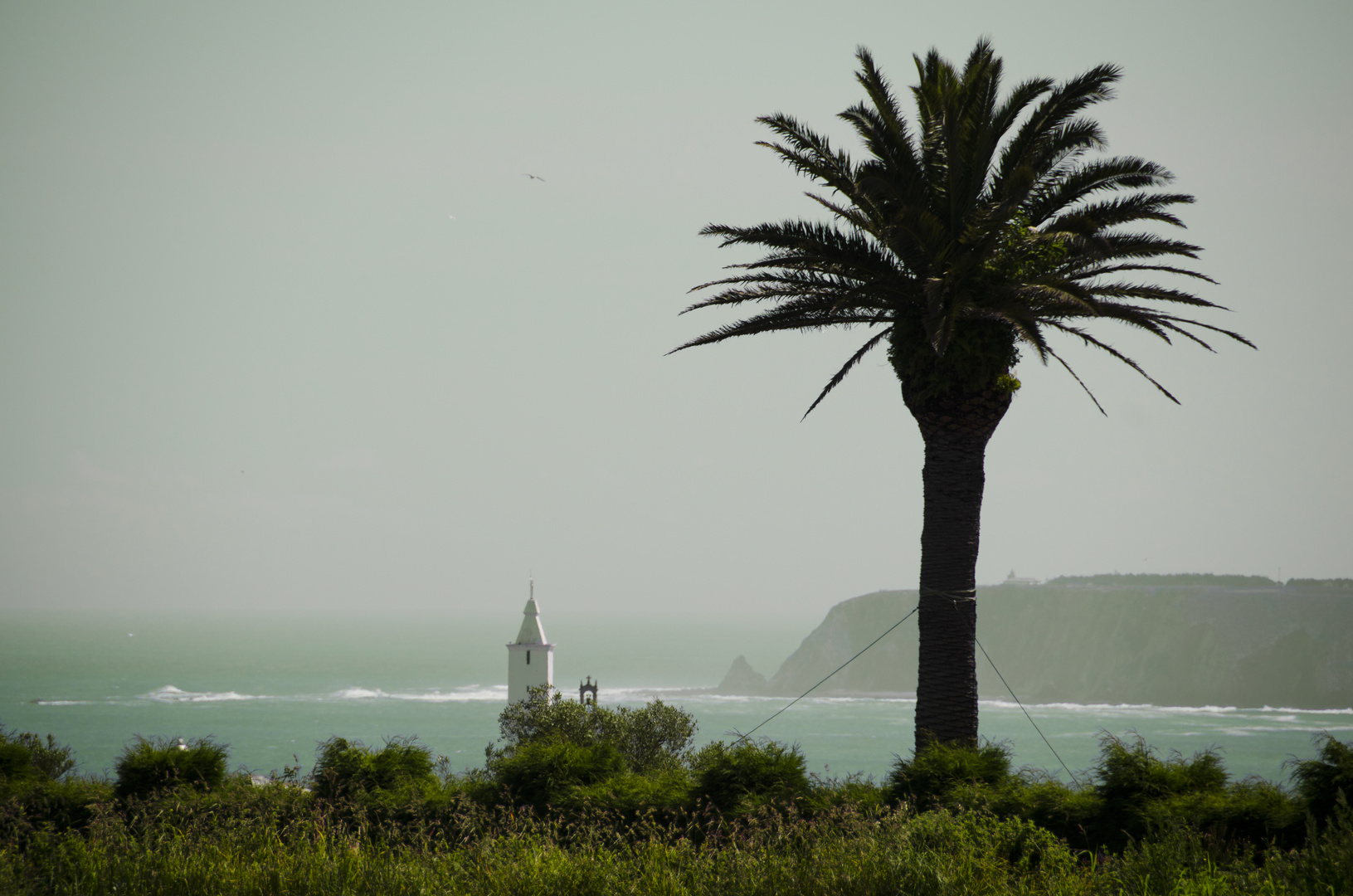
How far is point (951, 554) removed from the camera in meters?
13.3

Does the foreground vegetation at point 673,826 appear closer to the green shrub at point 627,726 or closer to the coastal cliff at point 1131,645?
the green shrub at point 627,726

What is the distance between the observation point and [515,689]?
44.4 metres

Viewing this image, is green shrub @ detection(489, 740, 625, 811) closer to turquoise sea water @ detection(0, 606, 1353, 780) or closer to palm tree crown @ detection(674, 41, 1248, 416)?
palm tree crown @ detection(674, 41, 1248, 416)

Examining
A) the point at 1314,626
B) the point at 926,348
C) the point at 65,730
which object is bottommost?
the point at 65,730

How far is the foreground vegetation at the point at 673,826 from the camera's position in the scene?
679 centimetres

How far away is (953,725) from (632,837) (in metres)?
5.36

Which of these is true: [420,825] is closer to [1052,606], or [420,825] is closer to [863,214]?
[863,214]

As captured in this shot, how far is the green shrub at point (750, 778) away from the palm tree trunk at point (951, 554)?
297 cm

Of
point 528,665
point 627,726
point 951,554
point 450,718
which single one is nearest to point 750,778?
point 951,554

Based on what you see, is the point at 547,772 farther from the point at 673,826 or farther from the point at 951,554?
the point at 951,554

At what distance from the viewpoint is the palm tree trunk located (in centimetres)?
1305

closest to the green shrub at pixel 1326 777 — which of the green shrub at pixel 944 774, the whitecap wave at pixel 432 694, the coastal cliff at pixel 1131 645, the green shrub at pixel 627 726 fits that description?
the green shrub at pixel 944 774

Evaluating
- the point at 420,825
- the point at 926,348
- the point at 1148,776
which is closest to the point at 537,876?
the point at 420,825

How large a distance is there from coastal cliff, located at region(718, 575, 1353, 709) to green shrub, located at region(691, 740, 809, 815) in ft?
564
